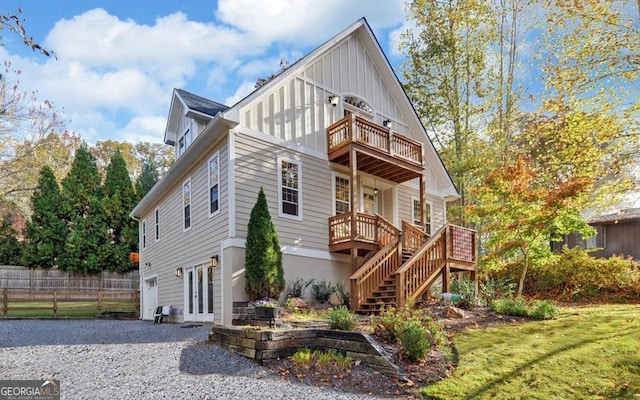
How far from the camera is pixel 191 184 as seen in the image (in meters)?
14.4

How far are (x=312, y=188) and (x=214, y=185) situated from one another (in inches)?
108

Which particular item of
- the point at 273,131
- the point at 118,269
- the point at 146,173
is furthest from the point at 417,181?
the point at 146,173

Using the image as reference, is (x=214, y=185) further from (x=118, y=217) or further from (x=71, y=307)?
(x=118, y=217)

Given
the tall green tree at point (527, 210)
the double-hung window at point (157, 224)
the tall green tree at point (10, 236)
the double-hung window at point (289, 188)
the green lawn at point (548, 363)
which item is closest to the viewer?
the green lawn at point (548, 363)

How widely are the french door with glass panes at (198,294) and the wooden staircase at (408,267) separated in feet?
13.5

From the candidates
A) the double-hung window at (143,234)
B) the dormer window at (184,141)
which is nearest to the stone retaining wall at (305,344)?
the dormer window at (184,141)

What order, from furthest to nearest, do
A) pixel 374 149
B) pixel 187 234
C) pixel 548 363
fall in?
pixel 187 234 < pixel 374 149 < pixel 548 363

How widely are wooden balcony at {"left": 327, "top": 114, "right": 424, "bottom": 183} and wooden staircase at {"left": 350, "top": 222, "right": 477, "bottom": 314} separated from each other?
220 cm

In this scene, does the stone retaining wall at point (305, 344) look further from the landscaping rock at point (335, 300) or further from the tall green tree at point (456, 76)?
the tall green tree at point (456, 76)

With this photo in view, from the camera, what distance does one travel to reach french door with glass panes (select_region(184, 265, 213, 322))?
41.1ft

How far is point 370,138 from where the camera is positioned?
13.6 meters

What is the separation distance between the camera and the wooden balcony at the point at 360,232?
12.7m

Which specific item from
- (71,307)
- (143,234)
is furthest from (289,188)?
(71,307)

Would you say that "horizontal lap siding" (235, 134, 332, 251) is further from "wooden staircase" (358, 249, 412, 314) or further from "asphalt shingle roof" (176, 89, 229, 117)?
"asphalt shingle roof" (176, 89, 229, 117)
